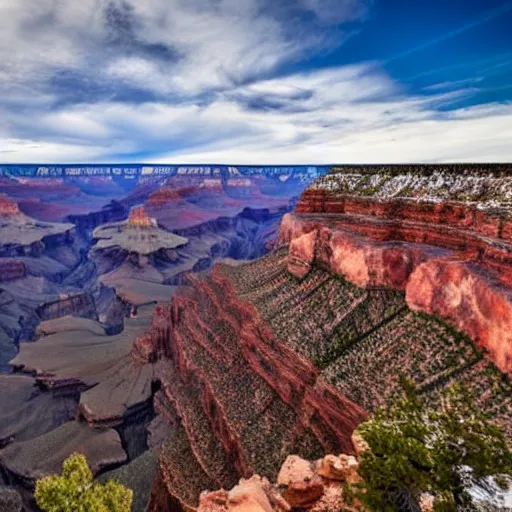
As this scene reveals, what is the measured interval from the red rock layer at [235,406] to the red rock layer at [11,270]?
63523mm

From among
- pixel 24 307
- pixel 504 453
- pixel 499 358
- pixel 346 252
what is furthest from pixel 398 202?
pixel 24 307

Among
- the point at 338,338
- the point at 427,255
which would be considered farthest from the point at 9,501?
the point at 427,255

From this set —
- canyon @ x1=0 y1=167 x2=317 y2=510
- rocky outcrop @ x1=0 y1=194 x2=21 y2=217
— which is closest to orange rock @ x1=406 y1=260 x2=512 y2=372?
canyon @ x1=0 y1=167 x2=317 y2=510

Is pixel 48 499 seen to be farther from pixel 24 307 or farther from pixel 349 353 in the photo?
pixel 24 307

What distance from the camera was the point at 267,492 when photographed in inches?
735

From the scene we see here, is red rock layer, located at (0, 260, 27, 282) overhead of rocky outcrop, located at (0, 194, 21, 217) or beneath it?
beneath

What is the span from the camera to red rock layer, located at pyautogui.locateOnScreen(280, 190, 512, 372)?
21.9m

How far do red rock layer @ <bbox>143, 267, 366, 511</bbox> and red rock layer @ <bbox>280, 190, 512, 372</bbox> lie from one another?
771 cm

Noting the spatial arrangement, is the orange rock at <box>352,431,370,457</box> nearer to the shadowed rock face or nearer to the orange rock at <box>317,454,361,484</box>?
the orange rock at <box>317,454,361,484</box>

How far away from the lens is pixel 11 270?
9238cm

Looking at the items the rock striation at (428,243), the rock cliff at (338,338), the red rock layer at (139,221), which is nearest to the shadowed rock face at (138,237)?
the red rock layer at (139,221)

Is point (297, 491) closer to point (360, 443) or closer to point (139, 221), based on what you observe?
point (360, 443)

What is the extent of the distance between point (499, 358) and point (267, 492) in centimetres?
1275

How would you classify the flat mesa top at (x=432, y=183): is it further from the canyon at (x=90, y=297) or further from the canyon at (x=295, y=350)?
the canyon at (x=90, y=297)
